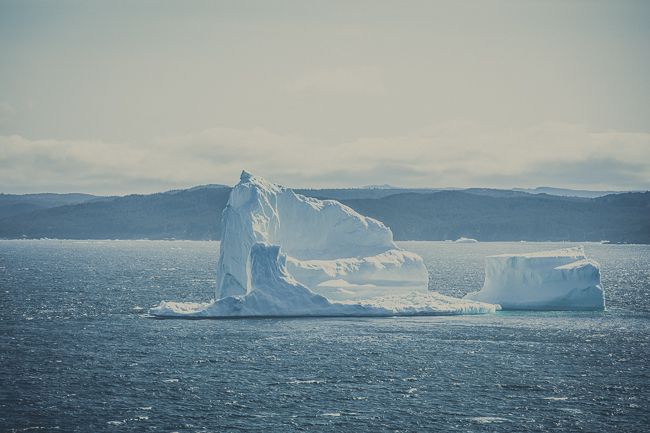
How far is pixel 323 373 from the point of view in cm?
3525

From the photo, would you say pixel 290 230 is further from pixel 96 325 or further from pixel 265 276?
pixel 96 325

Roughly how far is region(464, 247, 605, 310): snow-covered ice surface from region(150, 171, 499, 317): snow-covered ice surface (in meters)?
2.39

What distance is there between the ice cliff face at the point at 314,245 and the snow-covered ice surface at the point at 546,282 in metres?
5.70

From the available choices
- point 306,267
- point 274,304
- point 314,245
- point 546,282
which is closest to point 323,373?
point 274,304

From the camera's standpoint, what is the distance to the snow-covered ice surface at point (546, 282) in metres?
55.0

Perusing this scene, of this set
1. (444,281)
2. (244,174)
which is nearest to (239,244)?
(244,174)

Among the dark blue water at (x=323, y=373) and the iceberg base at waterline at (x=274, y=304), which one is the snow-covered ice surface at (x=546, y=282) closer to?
the dark blue water at (x=323, y=373)

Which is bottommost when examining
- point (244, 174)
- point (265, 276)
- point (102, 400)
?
point (102, 400)

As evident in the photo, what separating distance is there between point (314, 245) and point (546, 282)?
16311mm

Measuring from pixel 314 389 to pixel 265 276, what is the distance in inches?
730

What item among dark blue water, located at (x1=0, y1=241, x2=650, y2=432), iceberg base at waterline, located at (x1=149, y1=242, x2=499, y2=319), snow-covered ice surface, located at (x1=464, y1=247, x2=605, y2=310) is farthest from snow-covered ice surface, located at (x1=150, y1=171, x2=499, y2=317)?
snow-covered ice surface, located at (x1=464, y1=247, x2=605, y2=310)

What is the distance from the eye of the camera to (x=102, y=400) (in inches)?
1187

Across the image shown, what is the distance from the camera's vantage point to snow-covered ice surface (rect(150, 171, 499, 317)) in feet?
168

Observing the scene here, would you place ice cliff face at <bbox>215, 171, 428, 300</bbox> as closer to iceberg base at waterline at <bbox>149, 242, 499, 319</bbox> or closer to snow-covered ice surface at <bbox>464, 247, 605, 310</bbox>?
iceberg base at waterline at <bbox>149, 242, 499, 319</bbox>
